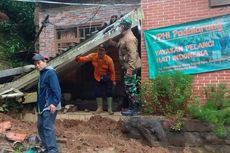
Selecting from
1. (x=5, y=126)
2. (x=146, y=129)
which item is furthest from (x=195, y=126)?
(x=5, y=126)

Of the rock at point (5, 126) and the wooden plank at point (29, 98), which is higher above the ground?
the wooden plank at point (29, 98)

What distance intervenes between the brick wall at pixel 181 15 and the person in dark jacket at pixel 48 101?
286 cm

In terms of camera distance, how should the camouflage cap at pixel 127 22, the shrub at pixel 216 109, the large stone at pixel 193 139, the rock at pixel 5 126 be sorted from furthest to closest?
the camouflage cap at pixel 127 22 → the rock at pixel 5 126 → the large stone at pixel 193 139 → the shrub at pixel 216 109

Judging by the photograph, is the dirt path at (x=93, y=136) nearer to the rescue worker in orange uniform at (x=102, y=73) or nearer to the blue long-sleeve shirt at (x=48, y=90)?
the rescue worker in orange uniform at (x=102, y=73)

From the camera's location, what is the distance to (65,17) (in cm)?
1380

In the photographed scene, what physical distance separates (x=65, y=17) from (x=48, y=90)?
281 inches

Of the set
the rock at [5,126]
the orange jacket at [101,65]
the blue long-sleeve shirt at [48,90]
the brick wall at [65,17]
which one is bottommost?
the rock at [5,126]

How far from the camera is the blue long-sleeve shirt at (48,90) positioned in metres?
6.94

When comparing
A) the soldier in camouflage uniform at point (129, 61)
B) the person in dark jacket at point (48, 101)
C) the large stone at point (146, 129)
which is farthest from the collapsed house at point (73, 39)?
the person in dark jacket at point (48, 101)

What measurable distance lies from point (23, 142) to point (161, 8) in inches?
164

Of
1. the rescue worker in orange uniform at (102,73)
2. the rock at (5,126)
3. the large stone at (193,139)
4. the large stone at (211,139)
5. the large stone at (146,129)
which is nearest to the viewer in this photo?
the large stone at (211,139)

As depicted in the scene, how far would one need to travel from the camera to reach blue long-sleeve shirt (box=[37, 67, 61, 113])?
6.94 metres

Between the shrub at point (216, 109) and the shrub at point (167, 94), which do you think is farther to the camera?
the shrub at point (167, 94)

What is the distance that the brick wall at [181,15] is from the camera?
8.50 meters
